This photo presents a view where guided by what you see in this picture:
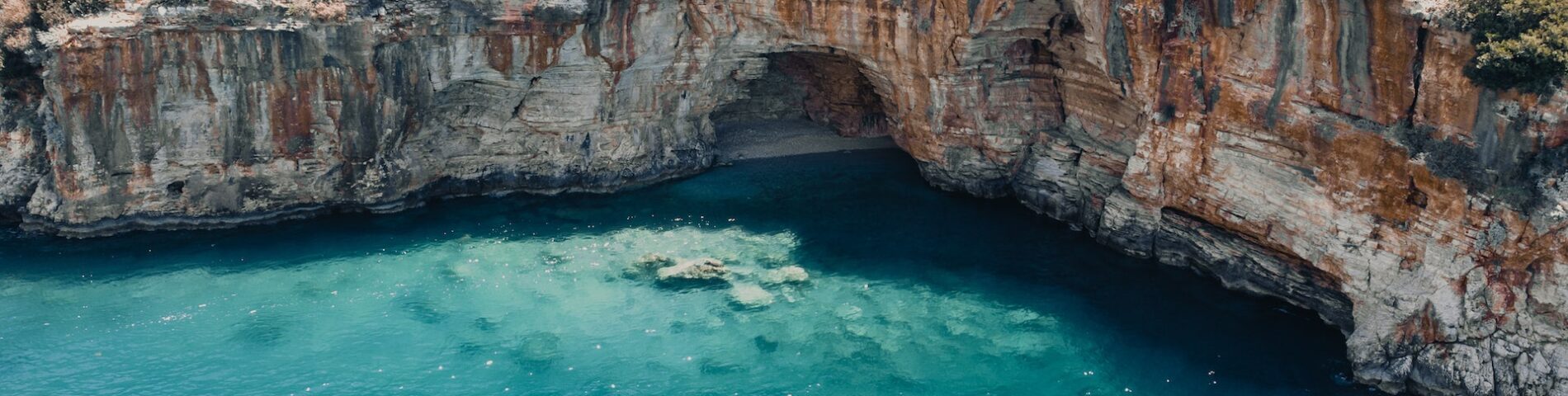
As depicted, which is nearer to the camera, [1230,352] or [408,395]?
[408,395]

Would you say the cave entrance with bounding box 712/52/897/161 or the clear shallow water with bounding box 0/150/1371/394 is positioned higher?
the cave entrance with bounding box 712/52/897/161

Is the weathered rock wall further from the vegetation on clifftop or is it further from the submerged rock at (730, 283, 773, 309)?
the submerged rock at (730, 283, 773, 309)

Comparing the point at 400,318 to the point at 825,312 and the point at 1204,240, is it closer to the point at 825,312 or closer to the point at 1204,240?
the point at 825,312

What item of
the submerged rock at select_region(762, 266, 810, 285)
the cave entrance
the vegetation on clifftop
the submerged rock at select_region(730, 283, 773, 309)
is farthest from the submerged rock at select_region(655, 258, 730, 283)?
the vegetation on clifftop

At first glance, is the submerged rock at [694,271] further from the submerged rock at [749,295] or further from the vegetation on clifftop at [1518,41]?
the vegetation on clifftop at [1518,41]

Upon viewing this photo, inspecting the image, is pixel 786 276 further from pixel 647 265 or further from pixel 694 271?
pixel 647 265

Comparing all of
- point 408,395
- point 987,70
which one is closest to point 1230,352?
point 987,70

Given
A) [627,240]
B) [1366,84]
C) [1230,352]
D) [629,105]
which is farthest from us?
[629,105]
